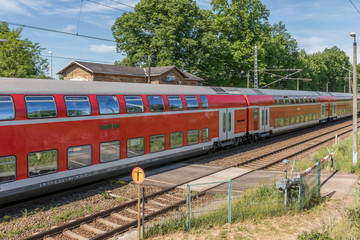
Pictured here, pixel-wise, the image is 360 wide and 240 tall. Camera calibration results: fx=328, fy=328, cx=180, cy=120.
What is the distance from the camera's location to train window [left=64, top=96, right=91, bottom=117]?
37.1ft

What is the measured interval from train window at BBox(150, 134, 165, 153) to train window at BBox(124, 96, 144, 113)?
1.51m

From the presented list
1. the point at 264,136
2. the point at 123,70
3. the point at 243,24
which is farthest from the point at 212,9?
the point at 264,136

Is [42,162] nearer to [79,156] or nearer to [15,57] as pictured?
[79,156]

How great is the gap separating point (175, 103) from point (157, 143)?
89.9 inches

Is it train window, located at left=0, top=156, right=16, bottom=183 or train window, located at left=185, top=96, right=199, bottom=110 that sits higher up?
train window, located at left=185, top=96, right=199, bottom=110

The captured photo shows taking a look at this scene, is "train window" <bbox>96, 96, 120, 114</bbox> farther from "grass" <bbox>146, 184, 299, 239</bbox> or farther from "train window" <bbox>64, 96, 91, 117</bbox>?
"grass" <bbox>146, 184, 299, 239</bbox>

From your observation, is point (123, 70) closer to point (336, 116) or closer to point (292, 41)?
point (336, 116)

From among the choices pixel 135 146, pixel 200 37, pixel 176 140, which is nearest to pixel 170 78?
pixel 200 37

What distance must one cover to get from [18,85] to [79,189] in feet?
13.9

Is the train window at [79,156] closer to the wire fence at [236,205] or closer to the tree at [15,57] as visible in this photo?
the wire fence at [236,205]

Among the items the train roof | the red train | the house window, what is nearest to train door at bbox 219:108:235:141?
the red train

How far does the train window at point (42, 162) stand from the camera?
10.1 m

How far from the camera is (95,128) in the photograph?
39.7 ft

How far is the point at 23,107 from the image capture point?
999 cm
